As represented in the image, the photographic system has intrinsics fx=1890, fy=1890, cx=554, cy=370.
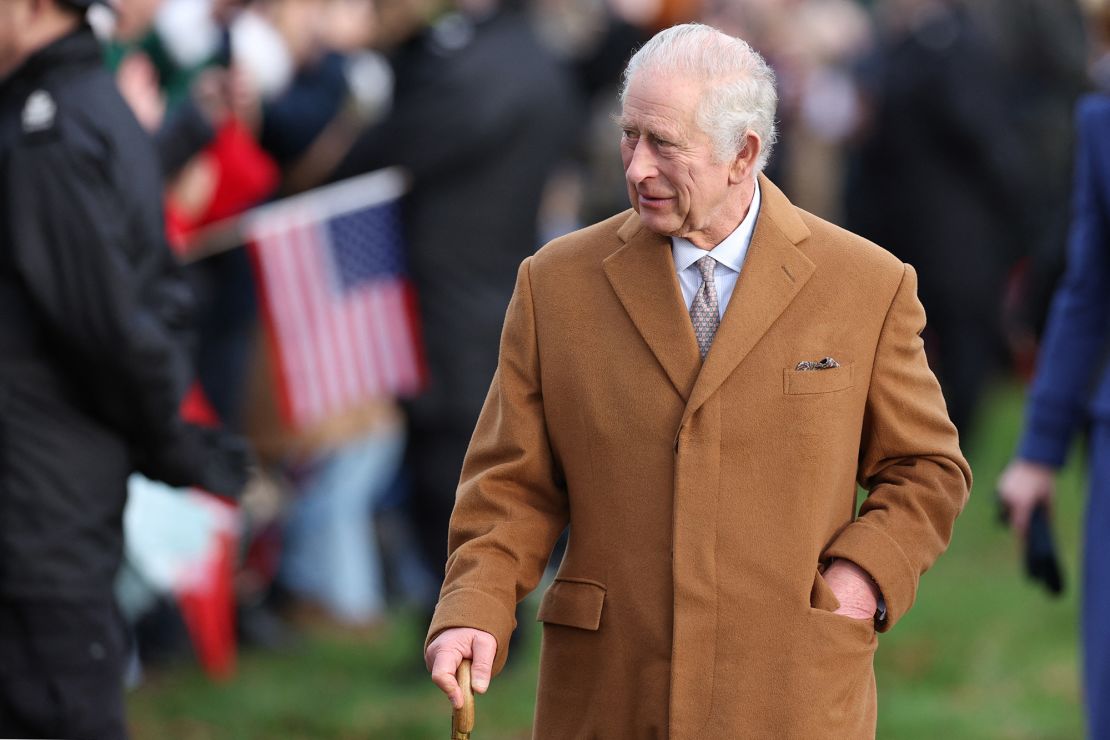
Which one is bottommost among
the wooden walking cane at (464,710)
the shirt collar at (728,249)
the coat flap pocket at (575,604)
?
the wooden walking cane at (464,710)

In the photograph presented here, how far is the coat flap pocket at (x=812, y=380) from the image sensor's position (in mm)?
3176

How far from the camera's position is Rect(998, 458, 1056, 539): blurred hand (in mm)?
4777

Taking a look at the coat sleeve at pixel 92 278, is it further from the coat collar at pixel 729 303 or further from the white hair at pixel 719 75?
the white hair at pixel 719 75

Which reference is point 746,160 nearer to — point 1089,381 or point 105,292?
point 105,292

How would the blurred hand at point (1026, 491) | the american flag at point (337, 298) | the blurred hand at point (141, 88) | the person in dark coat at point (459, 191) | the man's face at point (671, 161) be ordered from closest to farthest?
the man's face at point (671, 161) → the blurred hand at point (1026, 491) → the blurred hand at point (141, 88) → the person in dark coat at point (459, 191) → the american flag at point (337, 298)

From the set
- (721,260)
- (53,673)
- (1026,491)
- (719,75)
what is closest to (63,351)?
(53,673)

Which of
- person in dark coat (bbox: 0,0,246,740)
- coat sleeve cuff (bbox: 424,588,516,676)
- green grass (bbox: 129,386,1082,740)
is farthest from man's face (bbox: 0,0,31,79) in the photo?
green grass (bbox: 129,386,1082,740)

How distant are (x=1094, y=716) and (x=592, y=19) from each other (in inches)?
286

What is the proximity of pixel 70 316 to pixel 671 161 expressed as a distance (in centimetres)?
168

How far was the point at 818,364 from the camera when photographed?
3.19 meters

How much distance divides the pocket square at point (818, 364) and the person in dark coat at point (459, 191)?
384cm

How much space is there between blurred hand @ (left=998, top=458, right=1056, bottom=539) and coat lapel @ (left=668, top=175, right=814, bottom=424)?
176 cm

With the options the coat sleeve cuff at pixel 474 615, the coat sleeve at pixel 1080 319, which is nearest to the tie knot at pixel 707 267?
the coat sleeve cuff at pixel 474 615

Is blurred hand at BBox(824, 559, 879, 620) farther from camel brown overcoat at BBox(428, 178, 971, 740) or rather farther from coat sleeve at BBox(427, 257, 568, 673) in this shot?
coat sleeve at BBox(427, 257, 568, 673)
